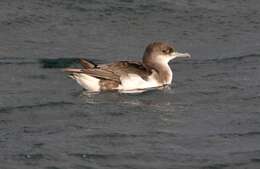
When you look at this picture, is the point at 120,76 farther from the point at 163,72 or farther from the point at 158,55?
the point at 158,55

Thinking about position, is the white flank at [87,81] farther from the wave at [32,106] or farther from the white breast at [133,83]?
the wave at [32,106]

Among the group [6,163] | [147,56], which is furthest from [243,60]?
[6,163]

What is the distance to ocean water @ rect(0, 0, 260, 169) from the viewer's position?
1284 cm

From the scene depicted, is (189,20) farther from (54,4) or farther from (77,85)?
(77,85)

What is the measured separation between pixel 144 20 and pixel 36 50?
3.09 meters

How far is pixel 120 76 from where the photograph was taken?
17141mm

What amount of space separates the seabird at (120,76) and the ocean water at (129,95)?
0.24 metres

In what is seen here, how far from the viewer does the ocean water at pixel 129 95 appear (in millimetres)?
12836

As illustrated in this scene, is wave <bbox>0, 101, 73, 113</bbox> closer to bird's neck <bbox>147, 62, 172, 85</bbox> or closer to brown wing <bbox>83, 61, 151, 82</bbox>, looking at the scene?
brown wing <bbox>83, 61, 151, 82</bbox>

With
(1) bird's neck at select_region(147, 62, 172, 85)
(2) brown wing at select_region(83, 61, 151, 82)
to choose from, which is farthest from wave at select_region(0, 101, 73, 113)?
(1) bird's neck at select_region(147, 62, 172, 85)

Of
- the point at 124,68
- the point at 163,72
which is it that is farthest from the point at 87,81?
the point at 163,72

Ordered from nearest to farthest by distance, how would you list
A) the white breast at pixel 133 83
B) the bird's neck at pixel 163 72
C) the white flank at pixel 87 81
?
the white flank at pixel 87 81 < the white breast at pixel 133 83 < the bird's neck at pixel 163 72

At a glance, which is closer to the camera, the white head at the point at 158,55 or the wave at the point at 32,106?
the wave at the point at 32,106

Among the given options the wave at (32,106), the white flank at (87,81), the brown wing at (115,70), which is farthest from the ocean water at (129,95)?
the brown wing at (115,70)
